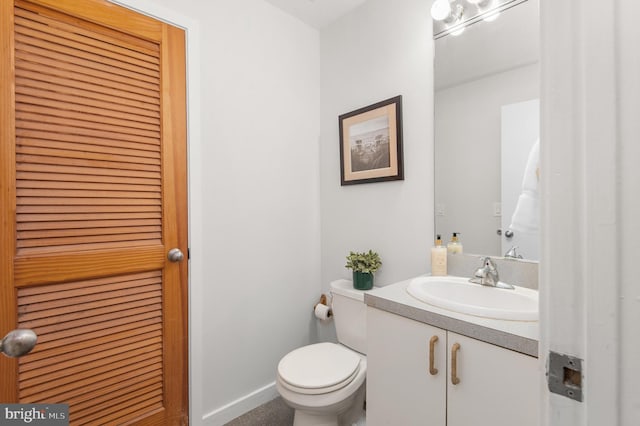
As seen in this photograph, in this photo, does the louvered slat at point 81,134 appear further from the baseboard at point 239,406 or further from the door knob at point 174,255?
the baseboard at point 239,406

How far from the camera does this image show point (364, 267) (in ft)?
5.72

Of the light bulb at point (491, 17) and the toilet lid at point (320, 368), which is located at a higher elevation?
the light bulb at point (491, 17)

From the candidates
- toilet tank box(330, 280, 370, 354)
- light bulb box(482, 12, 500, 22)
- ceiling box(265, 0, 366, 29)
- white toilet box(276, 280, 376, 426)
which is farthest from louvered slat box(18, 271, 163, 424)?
light bulb box(482, 12, 500, 22)

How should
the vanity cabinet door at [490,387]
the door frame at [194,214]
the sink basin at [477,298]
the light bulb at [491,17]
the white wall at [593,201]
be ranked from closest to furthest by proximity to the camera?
the white wall at [593,201], the vanity cabinet door at [490,387], the sink basin at [477,298], the light bulb at [491,17], the door frame at [194,214]

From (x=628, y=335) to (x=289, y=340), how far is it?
1.83 meters

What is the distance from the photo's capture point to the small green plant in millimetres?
1733

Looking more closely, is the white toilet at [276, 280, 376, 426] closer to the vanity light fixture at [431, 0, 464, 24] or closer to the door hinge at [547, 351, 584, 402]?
the door hinge at [547, 351, 584, 402]

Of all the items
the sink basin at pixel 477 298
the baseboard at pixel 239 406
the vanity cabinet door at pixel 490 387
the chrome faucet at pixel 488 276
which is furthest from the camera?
the baseboard at pixel 239 406

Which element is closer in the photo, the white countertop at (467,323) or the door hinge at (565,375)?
the door hinge at (565,375)

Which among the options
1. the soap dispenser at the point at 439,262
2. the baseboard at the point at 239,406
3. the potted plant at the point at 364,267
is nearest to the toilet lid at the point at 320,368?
the potted plant at the point at 364,267

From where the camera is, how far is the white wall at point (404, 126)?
1600 millimetres

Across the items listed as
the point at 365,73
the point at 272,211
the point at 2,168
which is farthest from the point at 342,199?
the point at 2,168

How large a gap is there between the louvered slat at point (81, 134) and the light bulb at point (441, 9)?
51.8 inches

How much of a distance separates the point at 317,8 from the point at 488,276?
180 centimetres
